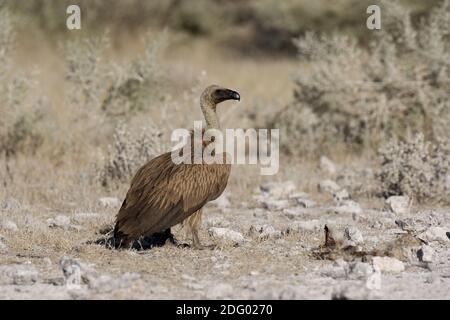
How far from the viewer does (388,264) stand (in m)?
6.79

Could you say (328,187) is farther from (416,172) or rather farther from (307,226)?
(307,226)

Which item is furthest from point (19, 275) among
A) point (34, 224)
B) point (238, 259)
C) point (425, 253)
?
point (425, 253)

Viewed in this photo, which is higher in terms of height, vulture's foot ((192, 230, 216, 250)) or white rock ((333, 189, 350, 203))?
white rock ((333, 189, 350, 203))

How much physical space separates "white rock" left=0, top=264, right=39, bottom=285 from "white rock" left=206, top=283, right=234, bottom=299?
1250 mm

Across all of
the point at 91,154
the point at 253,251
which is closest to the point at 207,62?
the point at 91,154

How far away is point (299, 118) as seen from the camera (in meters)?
13.4

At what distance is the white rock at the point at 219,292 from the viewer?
599cm

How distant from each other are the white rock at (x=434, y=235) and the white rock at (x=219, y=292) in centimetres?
242

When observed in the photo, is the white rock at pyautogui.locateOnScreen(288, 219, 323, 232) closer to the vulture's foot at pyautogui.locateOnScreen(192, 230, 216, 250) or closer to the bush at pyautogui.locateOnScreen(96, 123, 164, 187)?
the vulture's foot at pyautogui.locateOnScreen(192, 230, 216, 250)

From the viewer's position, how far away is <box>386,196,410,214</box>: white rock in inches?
376

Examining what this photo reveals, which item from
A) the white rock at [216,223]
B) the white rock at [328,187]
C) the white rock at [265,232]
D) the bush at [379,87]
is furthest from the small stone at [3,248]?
the bush at [379,87]

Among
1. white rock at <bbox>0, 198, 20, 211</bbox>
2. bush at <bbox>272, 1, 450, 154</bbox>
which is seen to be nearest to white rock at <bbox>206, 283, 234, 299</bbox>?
white rock at <bbox>0, 198, 20, 211</bbox>

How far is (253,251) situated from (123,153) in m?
3.86

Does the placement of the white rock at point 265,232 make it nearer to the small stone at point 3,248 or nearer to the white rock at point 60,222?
the white rock at point 60,222
